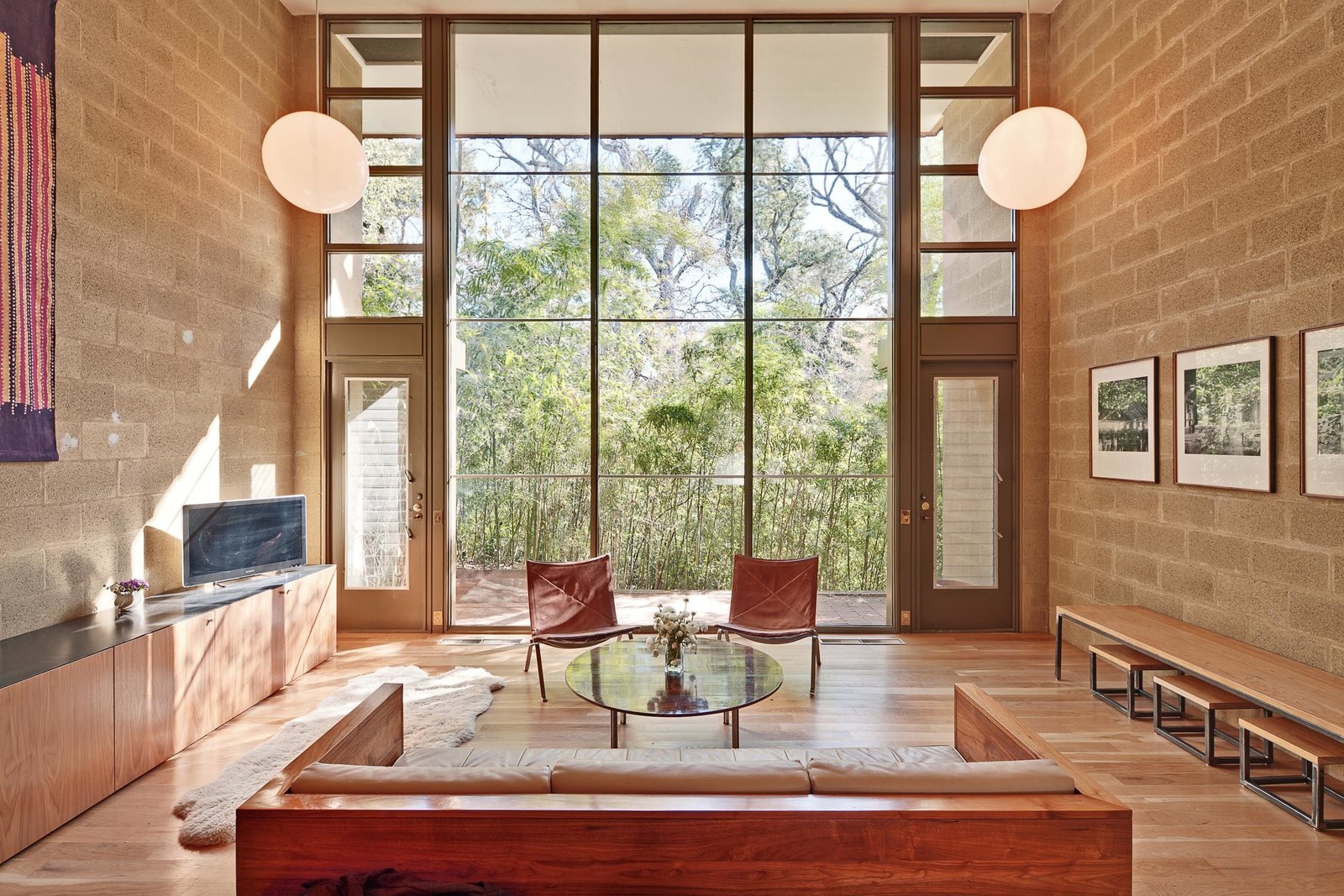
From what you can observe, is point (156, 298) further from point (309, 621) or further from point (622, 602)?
point (622, 602)

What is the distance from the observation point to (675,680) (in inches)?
134

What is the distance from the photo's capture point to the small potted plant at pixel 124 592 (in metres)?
3.54

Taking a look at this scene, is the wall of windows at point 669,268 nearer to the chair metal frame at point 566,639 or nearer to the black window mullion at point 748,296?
the black window mullion at point 748,296

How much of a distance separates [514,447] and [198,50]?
3239mm

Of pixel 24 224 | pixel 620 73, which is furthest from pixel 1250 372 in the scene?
pixel 24 224

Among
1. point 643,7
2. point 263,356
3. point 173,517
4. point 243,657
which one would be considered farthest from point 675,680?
point 643,7

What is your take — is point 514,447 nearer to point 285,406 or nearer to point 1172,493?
point 285,406

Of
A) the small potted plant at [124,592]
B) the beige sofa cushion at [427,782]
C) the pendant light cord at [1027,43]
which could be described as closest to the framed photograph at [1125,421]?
the pendant light cord at [1027,43]

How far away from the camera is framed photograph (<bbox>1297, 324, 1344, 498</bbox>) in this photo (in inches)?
121

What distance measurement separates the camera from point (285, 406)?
218 inches

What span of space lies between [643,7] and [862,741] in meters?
5.37

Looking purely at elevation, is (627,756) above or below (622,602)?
above

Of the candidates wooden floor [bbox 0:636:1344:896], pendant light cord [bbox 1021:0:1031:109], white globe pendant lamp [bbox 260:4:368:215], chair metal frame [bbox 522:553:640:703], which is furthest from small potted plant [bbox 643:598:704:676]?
pendant light cord [bbox 1021:0:1031:109]

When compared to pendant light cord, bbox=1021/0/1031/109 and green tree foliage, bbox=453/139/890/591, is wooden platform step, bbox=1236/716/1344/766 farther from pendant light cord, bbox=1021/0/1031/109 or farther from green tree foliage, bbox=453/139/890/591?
pendant light cord, bbox=1021/0/1031/109
